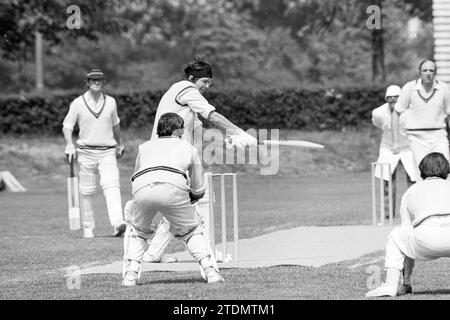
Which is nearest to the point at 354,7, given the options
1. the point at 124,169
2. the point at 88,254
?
the point at 124,169

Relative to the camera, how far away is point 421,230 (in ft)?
31.2

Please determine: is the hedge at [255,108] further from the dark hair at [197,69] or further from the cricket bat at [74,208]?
the dark hair at [197,69]

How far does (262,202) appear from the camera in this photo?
948 inches

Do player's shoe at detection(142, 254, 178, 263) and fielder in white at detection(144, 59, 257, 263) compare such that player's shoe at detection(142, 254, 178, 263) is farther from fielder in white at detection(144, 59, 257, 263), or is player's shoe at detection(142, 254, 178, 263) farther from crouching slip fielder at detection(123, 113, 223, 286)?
crouching slip fielder at detection(123, 113, 223, 286)

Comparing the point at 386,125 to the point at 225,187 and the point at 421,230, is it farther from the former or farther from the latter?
the point at 421,230

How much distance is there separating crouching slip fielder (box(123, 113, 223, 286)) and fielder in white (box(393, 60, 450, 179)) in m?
7.04

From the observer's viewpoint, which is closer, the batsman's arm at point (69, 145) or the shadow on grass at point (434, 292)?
the shadow on grass at point (434, 292)

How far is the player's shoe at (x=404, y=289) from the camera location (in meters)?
9.67

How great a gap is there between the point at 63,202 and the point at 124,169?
29.2 ft

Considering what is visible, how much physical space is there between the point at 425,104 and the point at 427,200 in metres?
7.55

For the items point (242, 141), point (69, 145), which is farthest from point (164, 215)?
point (69, 145)

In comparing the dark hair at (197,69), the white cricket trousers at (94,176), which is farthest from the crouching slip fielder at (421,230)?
the white cricket trousers at (94,176)

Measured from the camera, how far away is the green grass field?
1020cm
